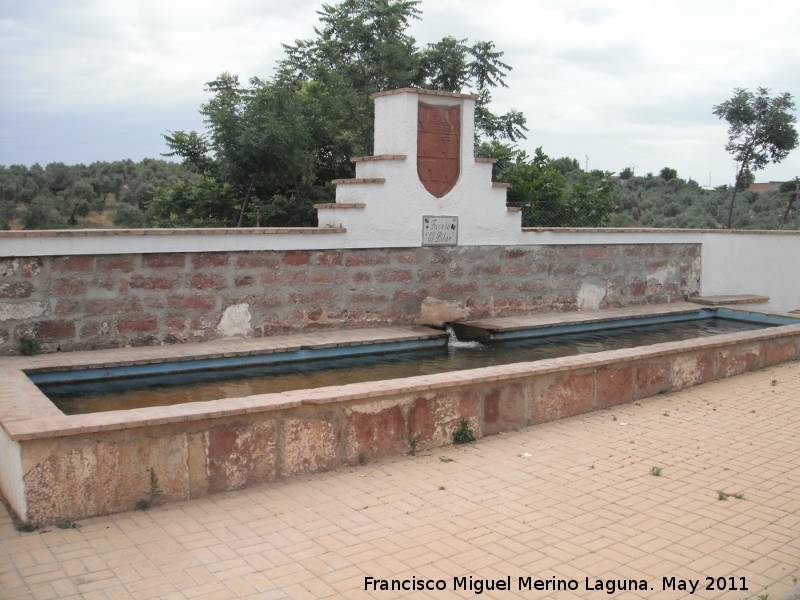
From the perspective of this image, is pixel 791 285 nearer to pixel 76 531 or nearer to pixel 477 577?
pixel 477 577

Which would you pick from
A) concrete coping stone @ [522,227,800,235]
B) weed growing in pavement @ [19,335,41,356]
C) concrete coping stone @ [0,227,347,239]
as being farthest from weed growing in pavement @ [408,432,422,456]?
concrete coping stone @ [522,227,800,235]

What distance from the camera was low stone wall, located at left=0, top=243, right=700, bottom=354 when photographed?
721 centimetres

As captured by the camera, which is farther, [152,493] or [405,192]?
[405,192]

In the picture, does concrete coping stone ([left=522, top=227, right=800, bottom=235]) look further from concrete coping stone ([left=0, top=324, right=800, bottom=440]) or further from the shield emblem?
concrete coping stone ([left=0, top=324, right=800, bottom=440])

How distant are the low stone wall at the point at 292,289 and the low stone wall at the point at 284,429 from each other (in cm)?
137

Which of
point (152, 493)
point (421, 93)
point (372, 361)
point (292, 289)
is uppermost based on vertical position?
point (421, 93)

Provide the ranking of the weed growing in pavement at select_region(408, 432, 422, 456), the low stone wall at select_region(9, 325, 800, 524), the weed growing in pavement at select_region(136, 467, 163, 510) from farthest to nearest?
1. the weed growing in pavement at select_region(408, 432, 422, 456)
2. the weed growing in pavement at select_region(136, 467, 163, 510)
3. the low stone wall at select_region(9, 325, 800, 524)

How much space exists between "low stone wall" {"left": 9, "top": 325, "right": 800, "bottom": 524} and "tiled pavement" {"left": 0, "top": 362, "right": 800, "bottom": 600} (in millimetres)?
136

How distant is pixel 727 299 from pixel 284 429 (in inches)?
381

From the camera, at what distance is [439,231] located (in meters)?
9.81

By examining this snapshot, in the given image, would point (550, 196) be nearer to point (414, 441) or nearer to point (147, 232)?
point (147, 232)

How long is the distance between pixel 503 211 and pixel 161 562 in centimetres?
751

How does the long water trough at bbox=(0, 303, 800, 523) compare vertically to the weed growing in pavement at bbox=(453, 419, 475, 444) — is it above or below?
above

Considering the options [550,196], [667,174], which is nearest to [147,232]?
[550,196]
